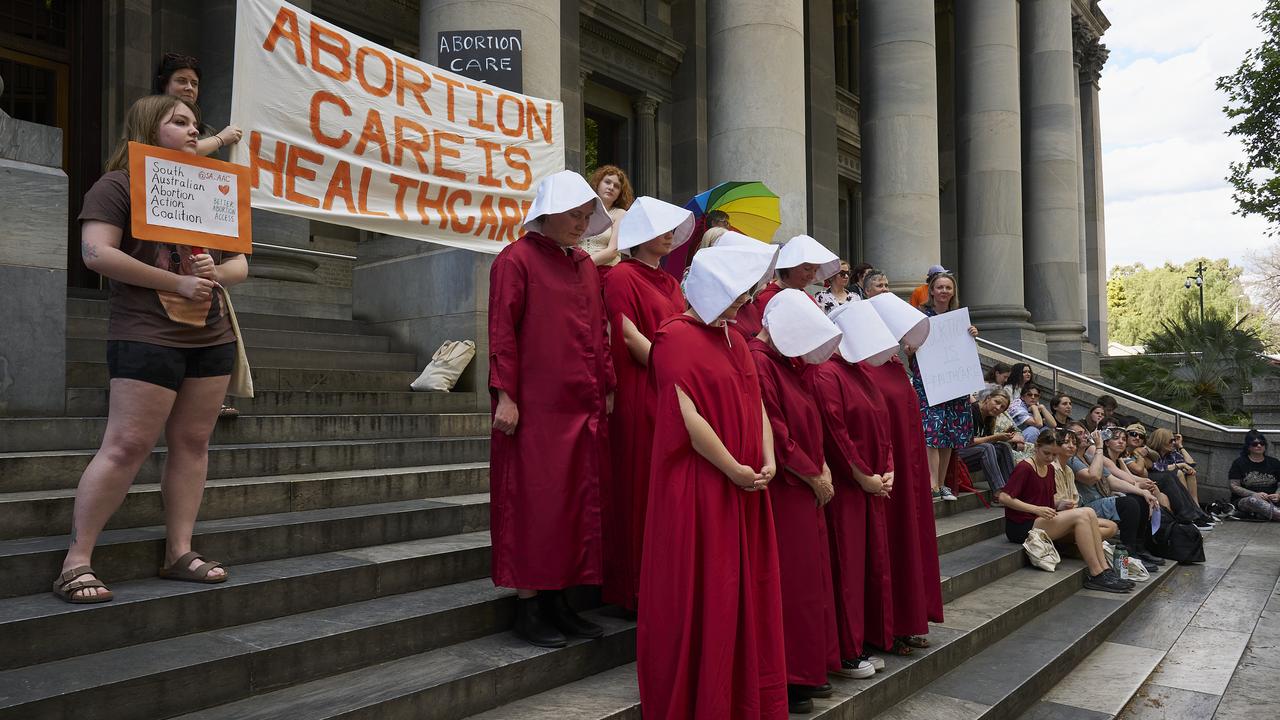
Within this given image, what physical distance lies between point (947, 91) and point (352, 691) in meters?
25.6

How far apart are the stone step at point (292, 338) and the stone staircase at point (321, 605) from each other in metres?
0.03

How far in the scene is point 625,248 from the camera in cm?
482

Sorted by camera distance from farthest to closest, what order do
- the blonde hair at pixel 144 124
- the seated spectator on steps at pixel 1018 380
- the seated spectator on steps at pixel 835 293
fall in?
1. the seated spectator on steps at pixel 1018 380
2. the seated spectator on steps at pixel 835 293
3. the blonde hair at pixel 144 124

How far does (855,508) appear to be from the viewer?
197 inches

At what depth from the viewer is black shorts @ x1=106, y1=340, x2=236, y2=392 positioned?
3.66m

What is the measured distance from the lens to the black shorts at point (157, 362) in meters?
3.66

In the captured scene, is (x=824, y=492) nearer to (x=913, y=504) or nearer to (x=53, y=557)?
(x=913, y=504)

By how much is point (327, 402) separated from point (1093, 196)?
3057 centimetres

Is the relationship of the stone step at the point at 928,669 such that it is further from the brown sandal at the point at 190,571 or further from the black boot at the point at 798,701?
the brown sandal at the point at 190,571

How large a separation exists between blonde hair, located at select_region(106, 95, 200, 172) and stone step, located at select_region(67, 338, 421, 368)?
277cm

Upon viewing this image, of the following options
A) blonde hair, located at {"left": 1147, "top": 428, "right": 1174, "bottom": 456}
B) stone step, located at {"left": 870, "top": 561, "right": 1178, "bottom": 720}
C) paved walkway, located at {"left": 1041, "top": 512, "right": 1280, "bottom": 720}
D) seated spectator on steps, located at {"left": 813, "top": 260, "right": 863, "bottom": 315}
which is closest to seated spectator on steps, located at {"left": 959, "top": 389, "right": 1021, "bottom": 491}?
paved walkway, located at {"left": 1041, "top": 512, "right": 1280, "bottom": 720}

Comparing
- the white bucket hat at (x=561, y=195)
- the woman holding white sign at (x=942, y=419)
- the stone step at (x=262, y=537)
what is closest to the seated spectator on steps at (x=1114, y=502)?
the woman holding white sign at (x=942, y=419)

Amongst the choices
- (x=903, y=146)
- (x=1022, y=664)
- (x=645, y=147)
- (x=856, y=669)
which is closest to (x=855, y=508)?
(x=856, y=669)

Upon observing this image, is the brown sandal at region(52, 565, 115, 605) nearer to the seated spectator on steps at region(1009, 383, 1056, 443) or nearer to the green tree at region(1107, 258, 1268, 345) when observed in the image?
the seated spectator on steps at region(1009, 383, 1056, 443)
